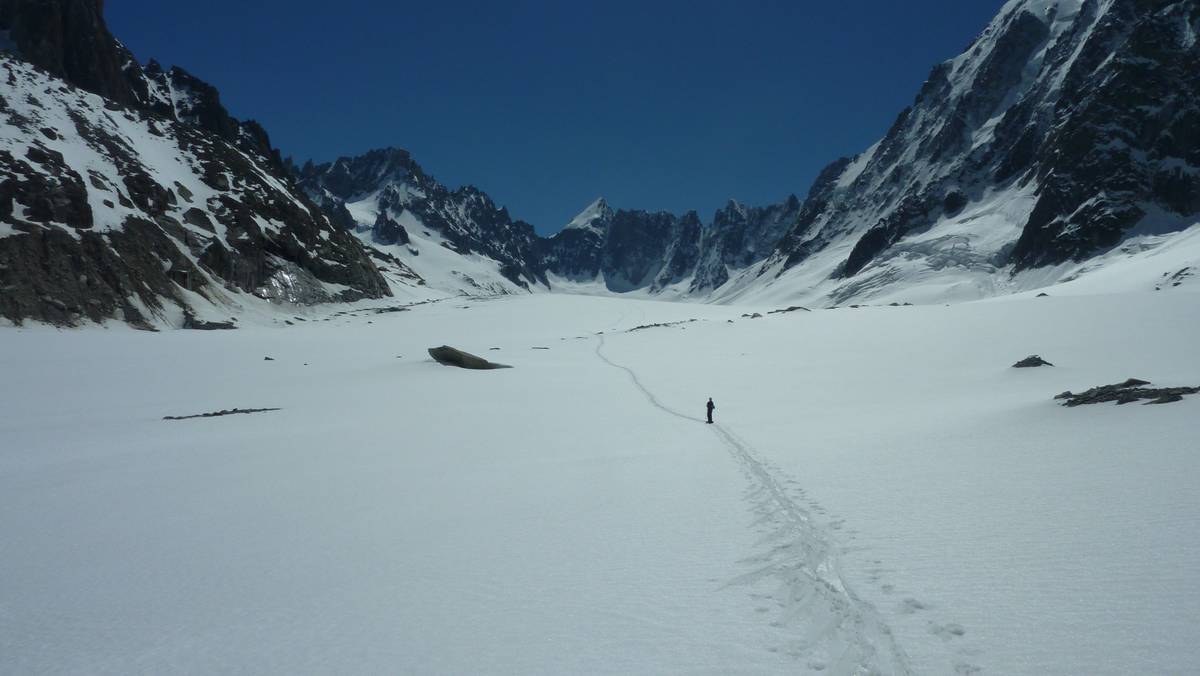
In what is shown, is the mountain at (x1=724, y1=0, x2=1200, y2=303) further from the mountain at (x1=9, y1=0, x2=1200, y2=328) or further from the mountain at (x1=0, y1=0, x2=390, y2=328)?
the mountain at (x1=0, y1=0, x2=390, y2=328)

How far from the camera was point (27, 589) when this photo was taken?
22.9 ft

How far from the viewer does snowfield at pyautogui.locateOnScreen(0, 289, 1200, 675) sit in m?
5.19

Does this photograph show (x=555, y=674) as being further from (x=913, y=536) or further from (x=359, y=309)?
(x=359, y=309)

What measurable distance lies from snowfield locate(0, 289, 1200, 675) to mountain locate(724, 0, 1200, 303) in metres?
121

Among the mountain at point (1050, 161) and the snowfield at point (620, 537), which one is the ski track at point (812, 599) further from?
the mountain at point (1050, 161)

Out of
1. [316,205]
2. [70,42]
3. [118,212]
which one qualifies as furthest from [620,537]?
[316,205]

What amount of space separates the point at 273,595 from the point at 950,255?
157 metres

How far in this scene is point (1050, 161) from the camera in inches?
5404

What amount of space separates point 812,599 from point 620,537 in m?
2.79

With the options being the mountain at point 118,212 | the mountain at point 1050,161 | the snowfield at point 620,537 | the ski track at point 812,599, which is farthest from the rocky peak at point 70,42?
the mountain at point 1050,161

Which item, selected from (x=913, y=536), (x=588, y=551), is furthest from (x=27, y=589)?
(x=913, y=536)

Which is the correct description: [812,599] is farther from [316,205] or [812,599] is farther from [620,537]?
[316,205]

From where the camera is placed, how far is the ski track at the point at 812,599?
4898 mm

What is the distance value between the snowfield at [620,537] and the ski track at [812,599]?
0.10 feet
